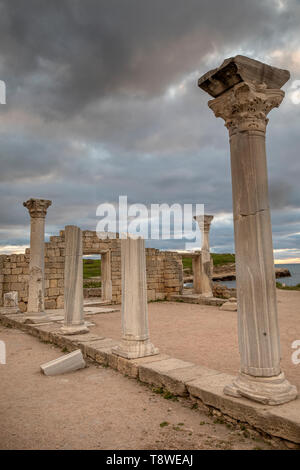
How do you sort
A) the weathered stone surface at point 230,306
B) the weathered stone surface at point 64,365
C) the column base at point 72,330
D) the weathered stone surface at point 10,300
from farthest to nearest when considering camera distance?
the weathered stone surface at point 10,300 → the weathered stone surface at point 230,306 → the column base at point 72,330 → the weathered stone surface at point 64,365

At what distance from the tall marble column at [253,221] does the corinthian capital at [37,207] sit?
8155 mm

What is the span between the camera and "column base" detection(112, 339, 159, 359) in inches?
222

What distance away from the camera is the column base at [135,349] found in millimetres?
5637

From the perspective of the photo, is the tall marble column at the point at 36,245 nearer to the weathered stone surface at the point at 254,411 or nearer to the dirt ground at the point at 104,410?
the dirt ground at the point at 104,410

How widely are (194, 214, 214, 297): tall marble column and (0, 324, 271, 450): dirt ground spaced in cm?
1246

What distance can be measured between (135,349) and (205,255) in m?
12.6

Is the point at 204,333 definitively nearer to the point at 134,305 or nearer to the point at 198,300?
the point at 134,305

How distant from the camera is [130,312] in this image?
5.84 meters

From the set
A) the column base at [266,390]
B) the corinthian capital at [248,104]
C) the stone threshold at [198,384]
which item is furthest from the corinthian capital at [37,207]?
the column base at [266,390]

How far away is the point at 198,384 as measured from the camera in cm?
418

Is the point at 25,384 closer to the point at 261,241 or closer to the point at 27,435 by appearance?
the point at 27,435

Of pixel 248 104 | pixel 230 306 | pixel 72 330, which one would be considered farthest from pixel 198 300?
pixel 248 104
